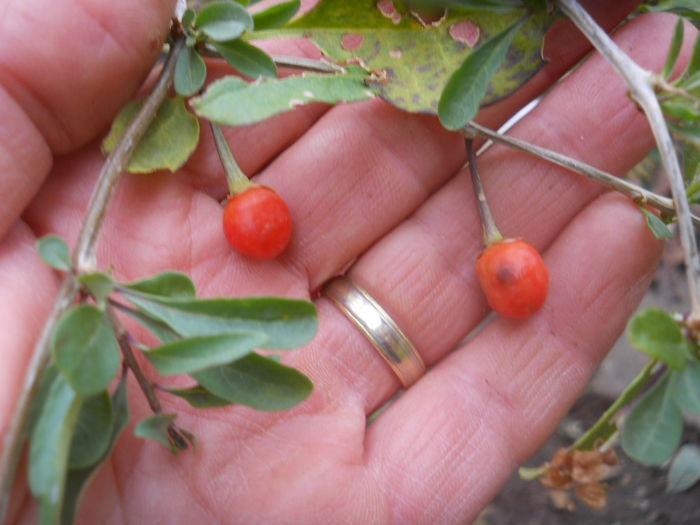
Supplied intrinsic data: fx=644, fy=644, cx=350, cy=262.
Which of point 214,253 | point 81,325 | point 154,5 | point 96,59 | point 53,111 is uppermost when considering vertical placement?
point 154,5

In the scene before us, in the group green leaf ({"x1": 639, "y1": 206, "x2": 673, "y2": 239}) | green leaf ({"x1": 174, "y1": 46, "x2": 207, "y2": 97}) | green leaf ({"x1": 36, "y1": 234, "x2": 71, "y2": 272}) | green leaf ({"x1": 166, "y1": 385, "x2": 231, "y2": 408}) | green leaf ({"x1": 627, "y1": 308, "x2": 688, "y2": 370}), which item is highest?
green leaf ({"x1": 174, "y1": 46, "x2": 207, "y2": 97})

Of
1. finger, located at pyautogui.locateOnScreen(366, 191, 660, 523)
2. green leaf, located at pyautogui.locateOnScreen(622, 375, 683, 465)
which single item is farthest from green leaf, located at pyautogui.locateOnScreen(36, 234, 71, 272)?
green leaf, located at pyautogui.locateOnScreen(622, 375, 683, 465)

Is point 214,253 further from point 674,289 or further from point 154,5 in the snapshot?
point 674,289

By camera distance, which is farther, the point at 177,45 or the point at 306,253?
the point at 306,253

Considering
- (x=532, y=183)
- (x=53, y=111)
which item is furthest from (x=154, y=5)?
(x=532, y=183)

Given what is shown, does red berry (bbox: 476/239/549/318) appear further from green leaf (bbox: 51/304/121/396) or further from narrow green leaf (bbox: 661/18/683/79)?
green leaf (bbox: 51/304/121/396)
